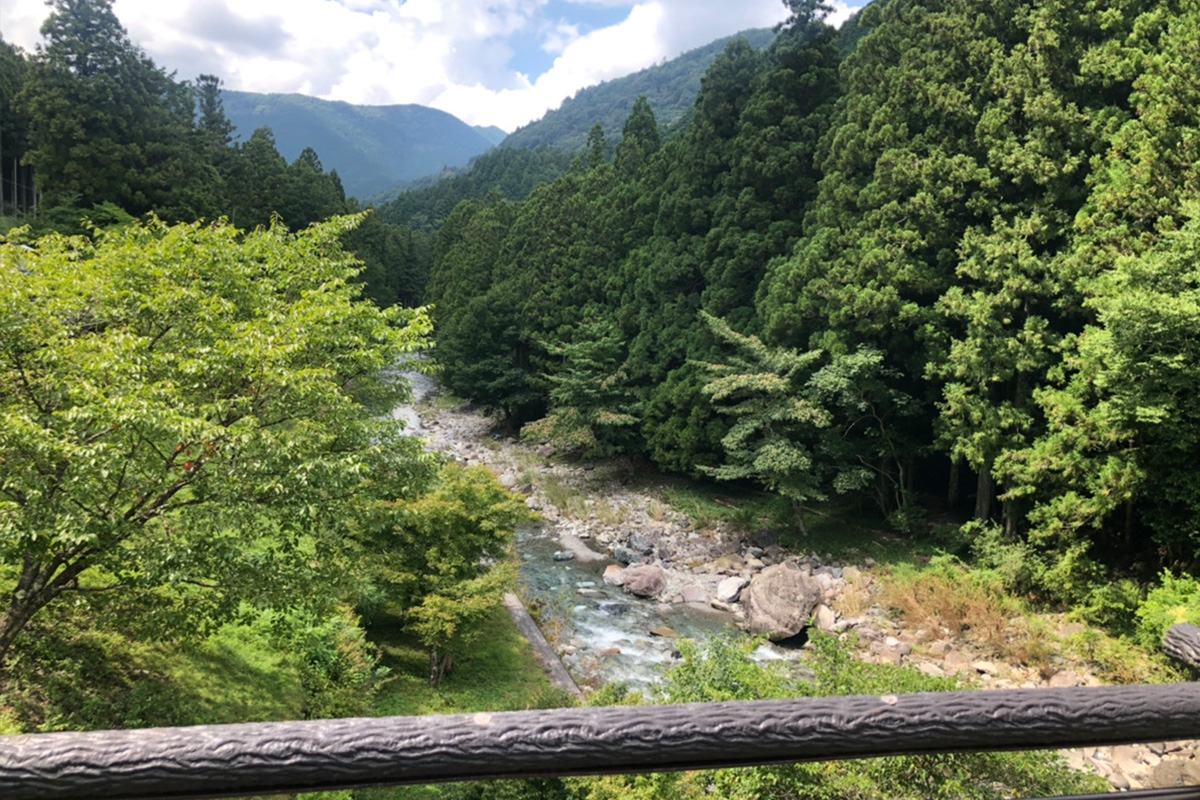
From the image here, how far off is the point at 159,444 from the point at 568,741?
513 centimetres

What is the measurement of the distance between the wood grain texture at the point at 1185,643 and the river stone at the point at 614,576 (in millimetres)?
13229

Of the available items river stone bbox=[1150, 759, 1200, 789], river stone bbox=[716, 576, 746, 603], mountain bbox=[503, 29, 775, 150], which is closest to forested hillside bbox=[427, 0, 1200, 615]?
river stone bbox=[716, 576, 746, 603]

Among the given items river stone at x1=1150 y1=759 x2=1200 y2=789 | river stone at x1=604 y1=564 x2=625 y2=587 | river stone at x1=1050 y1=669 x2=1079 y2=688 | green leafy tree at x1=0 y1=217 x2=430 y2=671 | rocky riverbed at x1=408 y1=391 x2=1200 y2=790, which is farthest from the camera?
river stone at x1=604 y1=564 x2=625 y2=587

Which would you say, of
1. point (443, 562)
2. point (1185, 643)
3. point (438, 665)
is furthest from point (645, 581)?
point (1185, 643)

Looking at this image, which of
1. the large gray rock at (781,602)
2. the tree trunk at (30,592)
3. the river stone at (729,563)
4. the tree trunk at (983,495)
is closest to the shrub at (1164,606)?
the tree trunk at (983,495)

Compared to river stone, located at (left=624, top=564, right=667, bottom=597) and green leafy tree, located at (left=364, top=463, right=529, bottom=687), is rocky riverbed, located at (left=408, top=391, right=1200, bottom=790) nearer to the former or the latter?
river stone, located at (left=624, top=564, right=667, bottom=597)

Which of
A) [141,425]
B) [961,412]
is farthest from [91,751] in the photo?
[961,412]

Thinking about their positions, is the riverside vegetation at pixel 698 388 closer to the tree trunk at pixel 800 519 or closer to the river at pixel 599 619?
the tree trunk at pixel 800 519

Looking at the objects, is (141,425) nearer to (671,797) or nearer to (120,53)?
(671,797)

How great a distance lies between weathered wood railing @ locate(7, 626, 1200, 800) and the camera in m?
1.14

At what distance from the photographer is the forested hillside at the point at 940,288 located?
1098 centimetres

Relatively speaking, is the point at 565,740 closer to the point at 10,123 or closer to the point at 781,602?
the point at 781,602

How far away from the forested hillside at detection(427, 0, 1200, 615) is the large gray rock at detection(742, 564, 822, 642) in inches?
118

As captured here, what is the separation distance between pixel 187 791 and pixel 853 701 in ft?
4.37
